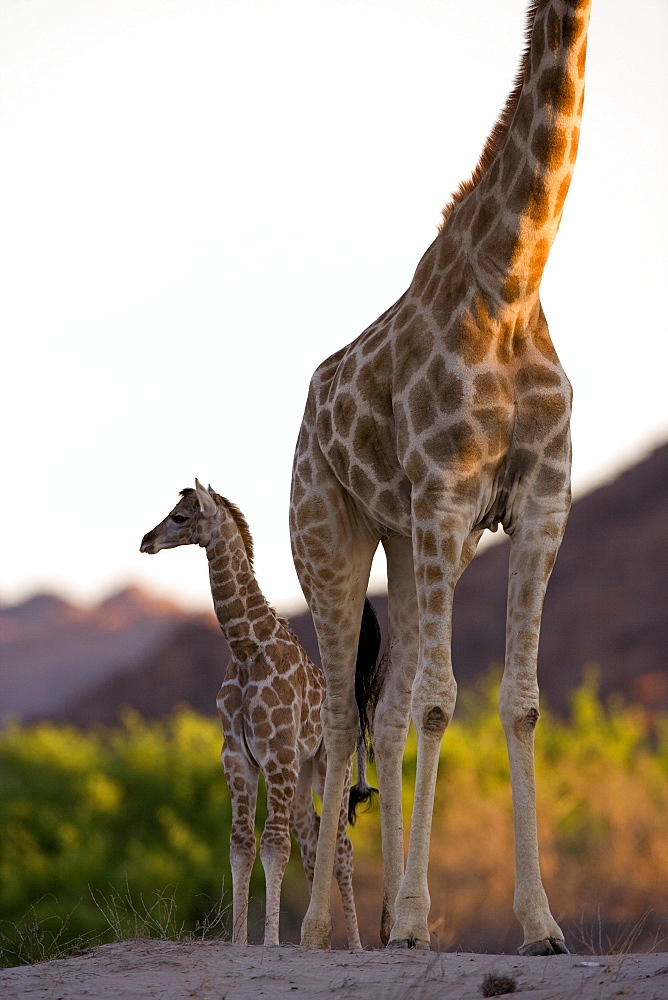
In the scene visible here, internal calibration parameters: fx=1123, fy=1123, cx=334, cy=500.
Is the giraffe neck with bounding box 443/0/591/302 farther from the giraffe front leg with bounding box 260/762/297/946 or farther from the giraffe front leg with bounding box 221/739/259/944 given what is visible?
the giraffe front leg with bounding box 221/739/259/944

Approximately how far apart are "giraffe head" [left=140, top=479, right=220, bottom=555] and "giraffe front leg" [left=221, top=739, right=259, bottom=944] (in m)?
1.43

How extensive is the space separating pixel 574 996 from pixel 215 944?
6.62 feet

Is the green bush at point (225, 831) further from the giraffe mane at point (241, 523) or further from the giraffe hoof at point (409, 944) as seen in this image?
the giraffe hoof at point (409, 944)

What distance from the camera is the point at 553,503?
5020 mm

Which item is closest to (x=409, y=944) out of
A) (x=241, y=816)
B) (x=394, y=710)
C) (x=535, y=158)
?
(x=394, y=710)

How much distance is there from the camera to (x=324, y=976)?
13.6 ft

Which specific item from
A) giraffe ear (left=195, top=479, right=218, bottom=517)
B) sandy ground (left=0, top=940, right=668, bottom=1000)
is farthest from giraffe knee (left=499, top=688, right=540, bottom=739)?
giraffe ear (left=195, top=479, right=218, bottom=517)

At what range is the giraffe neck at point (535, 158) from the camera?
4832 millimetres

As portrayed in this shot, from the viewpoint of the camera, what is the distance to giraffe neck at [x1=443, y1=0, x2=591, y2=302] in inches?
190

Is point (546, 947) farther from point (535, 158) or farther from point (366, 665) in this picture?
point (535, 158)

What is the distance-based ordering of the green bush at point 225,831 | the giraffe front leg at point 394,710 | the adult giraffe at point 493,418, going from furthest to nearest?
1. the green bush at point 225,831
2. the giraffe front leg at point 394,710
3. the adult giraffe at point 493,418

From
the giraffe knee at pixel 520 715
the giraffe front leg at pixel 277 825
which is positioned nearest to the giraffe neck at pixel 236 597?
the giraffe front leg at pixel 277 825

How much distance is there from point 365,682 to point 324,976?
218 cm

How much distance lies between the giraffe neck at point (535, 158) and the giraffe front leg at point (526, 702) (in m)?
1.13
